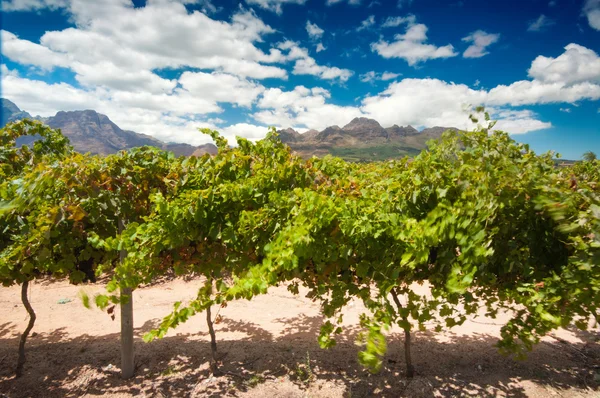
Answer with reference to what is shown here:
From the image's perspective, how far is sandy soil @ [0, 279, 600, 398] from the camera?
4879 mm

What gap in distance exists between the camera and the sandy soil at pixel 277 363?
488cm

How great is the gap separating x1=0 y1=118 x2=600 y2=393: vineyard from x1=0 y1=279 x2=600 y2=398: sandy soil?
120cm

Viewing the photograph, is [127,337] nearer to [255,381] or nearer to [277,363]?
[255,381]

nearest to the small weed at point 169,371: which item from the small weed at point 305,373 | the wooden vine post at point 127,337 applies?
the wooden vine post at point 127,337

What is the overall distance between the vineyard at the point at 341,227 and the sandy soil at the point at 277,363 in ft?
3.94

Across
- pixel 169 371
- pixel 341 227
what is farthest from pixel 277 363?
pixel 341 227

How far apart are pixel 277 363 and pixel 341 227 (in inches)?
155

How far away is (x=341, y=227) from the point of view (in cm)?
299

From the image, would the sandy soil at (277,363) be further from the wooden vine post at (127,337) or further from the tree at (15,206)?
the tree at (15,206)

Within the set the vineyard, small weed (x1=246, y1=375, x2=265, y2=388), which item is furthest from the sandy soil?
the vineyard

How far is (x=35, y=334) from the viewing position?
717cm

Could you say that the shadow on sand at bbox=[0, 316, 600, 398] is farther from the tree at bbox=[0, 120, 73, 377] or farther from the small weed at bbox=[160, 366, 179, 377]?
the tree at bbox=[0, 120, 73, 377]

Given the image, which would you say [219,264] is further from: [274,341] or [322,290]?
[274,341]

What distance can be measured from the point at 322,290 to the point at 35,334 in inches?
293
